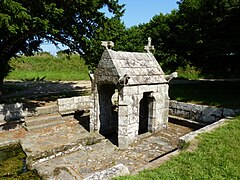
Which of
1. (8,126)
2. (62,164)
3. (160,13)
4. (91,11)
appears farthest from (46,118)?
(160,13)

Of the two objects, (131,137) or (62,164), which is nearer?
(62,164)

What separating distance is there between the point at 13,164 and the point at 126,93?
4196 millimetres

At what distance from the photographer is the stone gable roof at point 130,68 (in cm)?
748

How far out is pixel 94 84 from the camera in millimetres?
8430

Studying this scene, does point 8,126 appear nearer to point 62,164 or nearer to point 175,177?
point 62,164

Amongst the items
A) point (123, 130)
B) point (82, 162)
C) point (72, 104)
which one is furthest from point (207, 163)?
point (72, 104)

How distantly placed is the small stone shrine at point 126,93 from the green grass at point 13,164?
284 centimetres

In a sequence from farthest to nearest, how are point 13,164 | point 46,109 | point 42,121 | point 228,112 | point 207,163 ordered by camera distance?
point 46,109, point 42,121, point 228,112, point 13,164, point 207,163

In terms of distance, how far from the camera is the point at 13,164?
256 inches

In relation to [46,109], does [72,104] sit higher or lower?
higher

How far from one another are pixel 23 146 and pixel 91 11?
638 cm

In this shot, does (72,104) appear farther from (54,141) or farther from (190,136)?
(190,136)

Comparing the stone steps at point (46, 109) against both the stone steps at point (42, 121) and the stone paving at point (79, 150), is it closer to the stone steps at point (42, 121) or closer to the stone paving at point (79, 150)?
the stone steps at point (42, 121)

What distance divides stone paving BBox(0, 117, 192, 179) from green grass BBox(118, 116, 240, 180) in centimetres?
96
